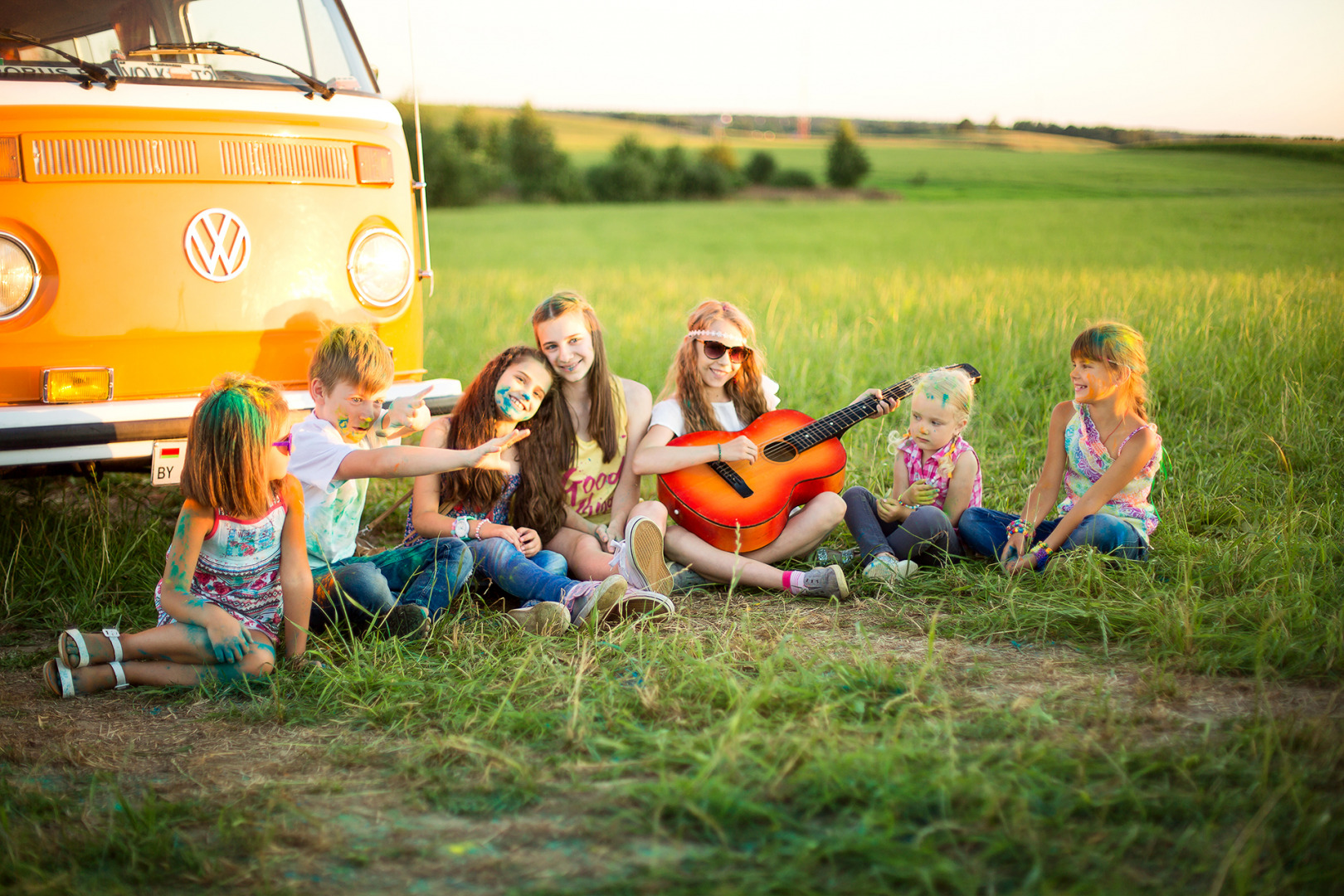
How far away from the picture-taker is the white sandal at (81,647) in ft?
9.33

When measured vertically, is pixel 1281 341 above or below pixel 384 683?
above

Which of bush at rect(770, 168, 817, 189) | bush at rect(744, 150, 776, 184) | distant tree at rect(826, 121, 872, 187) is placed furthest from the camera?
bush at rect(744, 150, 776, 184)

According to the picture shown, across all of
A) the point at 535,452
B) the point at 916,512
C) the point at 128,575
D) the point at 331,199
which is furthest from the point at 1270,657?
the point at 128,575

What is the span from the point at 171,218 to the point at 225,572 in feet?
4.37

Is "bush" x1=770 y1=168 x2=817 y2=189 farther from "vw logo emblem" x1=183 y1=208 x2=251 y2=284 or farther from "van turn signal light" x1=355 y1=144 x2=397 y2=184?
"vw logo emblem" x1=183 y1=208 x2=251 y2=284

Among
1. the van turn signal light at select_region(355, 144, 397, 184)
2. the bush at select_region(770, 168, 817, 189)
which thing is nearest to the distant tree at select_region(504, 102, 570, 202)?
the bush at select_region(770, 168, 817, 189)

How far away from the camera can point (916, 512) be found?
3.64 meters

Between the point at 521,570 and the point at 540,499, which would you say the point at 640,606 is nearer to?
the point at 521,570

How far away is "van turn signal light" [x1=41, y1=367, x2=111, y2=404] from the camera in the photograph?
3123mm

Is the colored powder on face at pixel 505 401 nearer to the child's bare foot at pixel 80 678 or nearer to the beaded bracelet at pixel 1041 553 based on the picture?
the child's bare foot at pixel 80 678

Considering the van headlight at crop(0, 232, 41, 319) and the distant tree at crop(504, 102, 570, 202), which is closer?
the van headlight at crop(0, 232, 41, 319)

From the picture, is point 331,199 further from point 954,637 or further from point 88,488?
point 954,637

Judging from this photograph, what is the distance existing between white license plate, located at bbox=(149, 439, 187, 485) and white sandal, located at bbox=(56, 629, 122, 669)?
0.54 meters

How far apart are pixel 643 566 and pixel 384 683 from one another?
98 cm
